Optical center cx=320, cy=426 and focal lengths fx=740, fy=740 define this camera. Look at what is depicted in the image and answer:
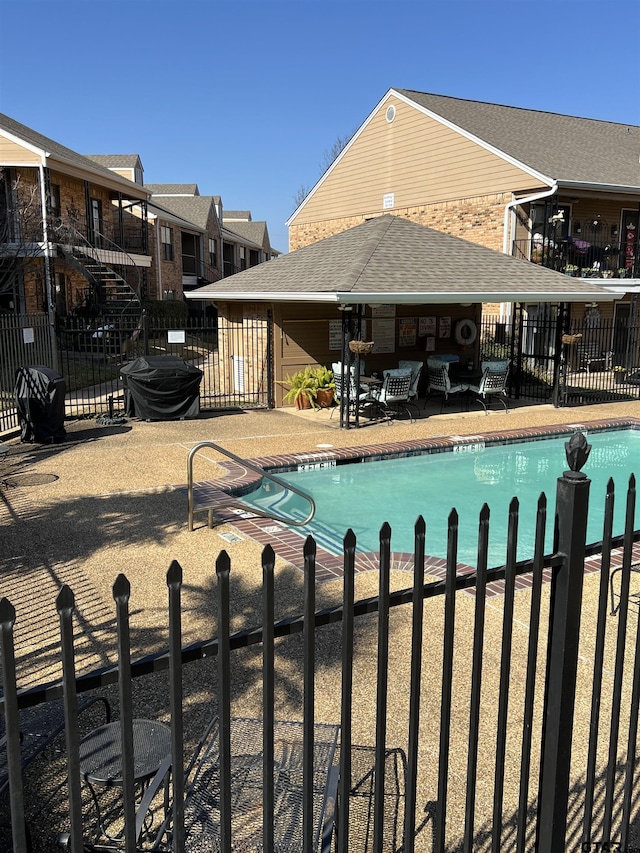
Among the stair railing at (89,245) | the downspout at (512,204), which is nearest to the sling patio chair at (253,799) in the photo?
the downspout at (512,204)

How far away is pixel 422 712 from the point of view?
172 inches

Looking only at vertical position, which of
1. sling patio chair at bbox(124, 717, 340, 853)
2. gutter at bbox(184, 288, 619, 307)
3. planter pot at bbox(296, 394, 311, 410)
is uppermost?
gutter at bbox(184, 288, 619, 307)

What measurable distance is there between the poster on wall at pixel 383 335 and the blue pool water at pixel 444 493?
5.80m

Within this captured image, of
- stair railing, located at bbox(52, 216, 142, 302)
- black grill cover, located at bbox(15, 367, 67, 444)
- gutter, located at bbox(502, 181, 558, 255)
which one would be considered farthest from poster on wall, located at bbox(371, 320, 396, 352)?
stair railing, located at bbox(52, 216, 142, 302)

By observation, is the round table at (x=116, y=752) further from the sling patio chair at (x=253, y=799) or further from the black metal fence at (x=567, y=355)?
the black metal fence at (x=567, y=355)

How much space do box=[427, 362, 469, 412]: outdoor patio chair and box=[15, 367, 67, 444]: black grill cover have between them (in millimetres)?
8336

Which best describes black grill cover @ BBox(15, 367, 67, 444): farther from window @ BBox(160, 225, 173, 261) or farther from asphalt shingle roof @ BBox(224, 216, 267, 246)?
asphalt shingle roof @ BBox(224, 216, 267, 246)

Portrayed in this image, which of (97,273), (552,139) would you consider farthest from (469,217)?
(97,273)

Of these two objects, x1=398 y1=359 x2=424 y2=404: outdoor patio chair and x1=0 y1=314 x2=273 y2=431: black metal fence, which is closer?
x1=0 y1=314 x2=273 y2=431: black metal fence

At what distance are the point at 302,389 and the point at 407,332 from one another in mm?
3558

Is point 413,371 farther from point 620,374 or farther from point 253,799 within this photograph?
point 253,799

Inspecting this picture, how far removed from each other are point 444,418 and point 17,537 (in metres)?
10.0

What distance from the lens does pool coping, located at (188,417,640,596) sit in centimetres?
683

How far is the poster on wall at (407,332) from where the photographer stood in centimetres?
1844
